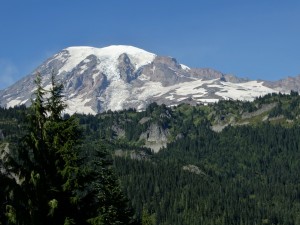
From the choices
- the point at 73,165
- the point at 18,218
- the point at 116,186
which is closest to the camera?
the point at 18,218

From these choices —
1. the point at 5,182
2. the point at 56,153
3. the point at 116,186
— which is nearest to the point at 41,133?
the point at 56,153

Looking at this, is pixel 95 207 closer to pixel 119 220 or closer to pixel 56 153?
pixel 56 153

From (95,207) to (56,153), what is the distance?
4.13m

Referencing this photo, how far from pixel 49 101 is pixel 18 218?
838cm

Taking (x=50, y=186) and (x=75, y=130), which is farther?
(x=75, y=130)

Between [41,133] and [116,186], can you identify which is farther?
[116,186]

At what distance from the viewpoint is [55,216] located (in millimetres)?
31672

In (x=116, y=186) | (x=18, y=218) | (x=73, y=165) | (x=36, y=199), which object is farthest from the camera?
(x=116, y=186)

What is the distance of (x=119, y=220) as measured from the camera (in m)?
57.5

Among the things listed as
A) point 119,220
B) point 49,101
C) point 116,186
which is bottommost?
point 119,220

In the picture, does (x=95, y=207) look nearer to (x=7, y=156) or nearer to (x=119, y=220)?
(x=7, y=156)

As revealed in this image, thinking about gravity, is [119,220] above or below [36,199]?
below

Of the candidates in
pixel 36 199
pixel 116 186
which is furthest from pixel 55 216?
pixel 116 186

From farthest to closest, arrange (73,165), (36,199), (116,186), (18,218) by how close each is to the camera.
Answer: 1. (116,186)
2. (73,165)
3. (36,199)
4. (18,218)
